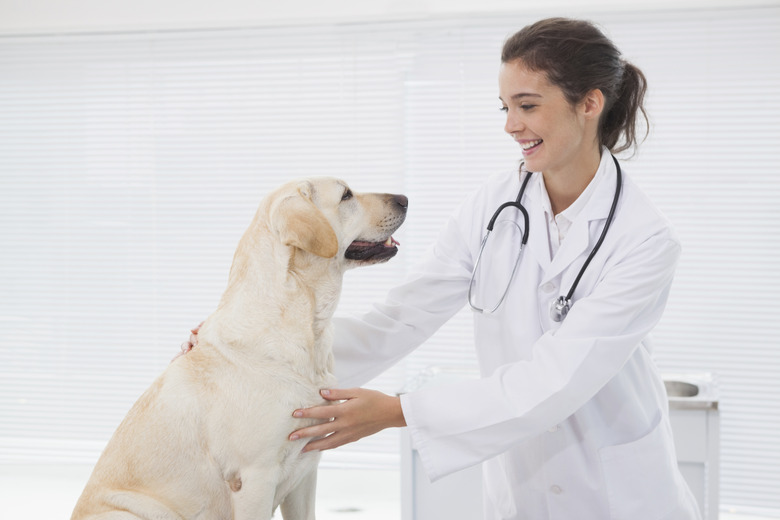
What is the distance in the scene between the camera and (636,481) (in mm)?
1487

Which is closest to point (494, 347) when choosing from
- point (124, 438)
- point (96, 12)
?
point (124, 438)

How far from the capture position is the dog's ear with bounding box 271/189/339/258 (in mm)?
1327

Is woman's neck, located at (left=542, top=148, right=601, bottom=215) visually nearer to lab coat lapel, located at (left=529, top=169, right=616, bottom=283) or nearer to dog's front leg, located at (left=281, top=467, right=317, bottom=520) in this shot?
lab coat lapel, located at (left=529, top=169, right=616, bottom=283)

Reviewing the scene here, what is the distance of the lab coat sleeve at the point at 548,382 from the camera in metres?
1.35

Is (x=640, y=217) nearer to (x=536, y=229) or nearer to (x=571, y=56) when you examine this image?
(x=536, y=229)

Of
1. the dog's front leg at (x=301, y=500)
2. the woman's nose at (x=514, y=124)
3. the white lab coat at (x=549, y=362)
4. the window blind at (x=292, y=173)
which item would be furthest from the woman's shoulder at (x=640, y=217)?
the window blind at (x=292, y=173)

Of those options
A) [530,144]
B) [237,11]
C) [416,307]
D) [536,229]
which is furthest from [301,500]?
[237,11]

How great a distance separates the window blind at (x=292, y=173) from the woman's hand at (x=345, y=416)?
89.5 inches

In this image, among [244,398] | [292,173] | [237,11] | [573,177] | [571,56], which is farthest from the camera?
[292,173]

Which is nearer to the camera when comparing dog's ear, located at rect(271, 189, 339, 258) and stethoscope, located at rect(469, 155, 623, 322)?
dog's ear, located at rect(271, 189, 339, 258)

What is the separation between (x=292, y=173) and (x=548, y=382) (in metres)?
2.65

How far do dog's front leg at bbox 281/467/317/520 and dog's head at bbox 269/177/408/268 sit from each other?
1.52 ft

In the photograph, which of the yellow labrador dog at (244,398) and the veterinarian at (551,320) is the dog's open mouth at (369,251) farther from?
the veterinarian at (551,320)

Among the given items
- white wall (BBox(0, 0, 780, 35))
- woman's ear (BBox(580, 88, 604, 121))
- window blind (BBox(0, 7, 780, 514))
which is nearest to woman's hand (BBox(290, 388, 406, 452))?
woman's ear (BBox(580, 88, 604, 121))
